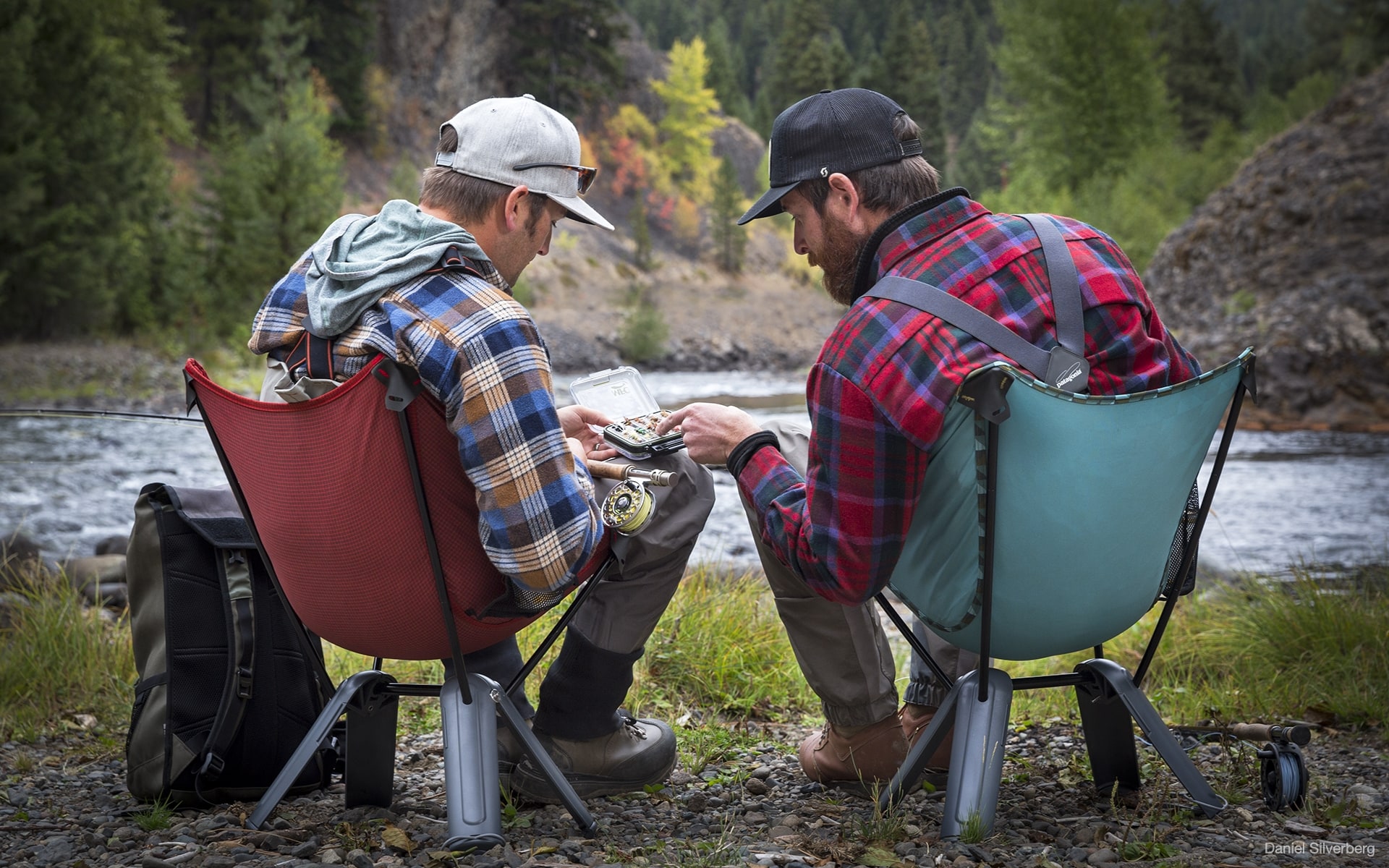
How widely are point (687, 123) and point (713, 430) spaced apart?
5042cm

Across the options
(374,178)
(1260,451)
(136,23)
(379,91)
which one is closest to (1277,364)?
(1260,451)

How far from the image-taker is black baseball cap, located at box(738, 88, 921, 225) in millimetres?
1988

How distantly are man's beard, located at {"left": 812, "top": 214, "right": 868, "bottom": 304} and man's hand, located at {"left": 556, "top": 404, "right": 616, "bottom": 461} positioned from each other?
54 cm

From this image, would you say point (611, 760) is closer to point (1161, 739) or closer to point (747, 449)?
point (747, 449)

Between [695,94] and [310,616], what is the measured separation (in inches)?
2028

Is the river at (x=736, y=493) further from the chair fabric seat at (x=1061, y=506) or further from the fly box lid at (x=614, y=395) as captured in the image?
the chair fabric seat at (x=1061, y=506)

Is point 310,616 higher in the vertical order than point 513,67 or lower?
lower

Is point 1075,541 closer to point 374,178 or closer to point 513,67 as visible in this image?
point 374,178

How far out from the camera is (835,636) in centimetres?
226

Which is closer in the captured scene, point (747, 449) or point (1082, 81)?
point (747, 449)

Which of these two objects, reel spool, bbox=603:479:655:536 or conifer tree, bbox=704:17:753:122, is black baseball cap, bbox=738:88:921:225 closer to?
reel spool, bbox=603:479:655:536

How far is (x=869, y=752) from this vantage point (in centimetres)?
234

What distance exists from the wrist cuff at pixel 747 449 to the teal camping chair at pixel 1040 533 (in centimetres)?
32

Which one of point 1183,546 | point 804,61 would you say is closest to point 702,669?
point 1183,546
